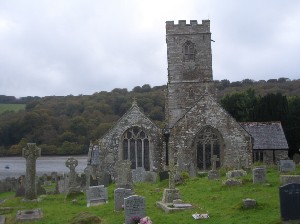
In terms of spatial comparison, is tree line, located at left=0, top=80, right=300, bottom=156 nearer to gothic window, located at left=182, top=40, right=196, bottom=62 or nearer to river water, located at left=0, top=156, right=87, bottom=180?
river water, located at left=0, top=156, right=87, bottom=180

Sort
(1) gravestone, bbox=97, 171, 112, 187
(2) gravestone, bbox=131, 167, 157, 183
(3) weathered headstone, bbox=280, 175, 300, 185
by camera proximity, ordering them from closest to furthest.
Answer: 1. (3) weathered headstone, bbox=280, 175, 300, 185
2. (2) gravestone, bbox=131, 167, 157, 183
3. (1) gravestone, bbox=97, 171, 112, 187

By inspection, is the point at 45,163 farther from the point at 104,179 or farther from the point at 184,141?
the point at 104,179

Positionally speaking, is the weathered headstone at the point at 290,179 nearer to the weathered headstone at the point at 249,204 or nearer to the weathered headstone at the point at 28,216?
the weathered headstone at the point at 249,204

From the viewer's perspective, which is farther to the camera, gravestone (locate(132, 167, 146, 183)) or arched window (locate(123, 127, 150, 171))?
arched window (locate(123, 127, 150, 171))

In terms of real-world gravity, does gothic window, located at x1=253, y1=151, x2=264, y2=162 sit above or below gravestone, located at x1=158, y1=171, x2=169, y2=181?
above

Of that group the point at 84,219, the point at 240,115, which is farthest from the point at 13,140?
the point at 84,219

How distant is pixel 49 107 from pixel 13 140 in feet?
34.6

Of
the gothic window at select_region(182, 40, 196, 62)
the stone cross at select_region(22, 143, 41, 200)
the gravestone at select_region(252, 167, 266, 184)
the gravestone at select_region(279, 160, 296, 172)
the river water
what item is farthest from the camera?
the river water

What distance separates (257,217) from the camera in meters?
A: 10.8

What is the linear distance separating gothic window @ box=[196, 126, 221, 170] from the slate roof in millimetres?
3983

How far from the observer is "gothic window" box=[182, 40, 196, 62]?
30.9m

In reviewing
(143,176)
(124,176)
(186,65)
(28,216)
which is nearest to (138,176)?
(143,176)

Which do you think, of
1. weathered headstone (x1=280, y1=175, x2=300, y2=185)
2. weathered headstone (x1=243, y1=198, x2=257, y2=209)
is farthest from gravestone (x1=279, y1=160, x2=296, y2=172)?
weathered headstone (x1=243, y1=198, x2=257, y2=209)

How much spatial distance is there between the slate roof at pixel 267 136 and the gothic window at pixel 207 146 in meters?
3.98
